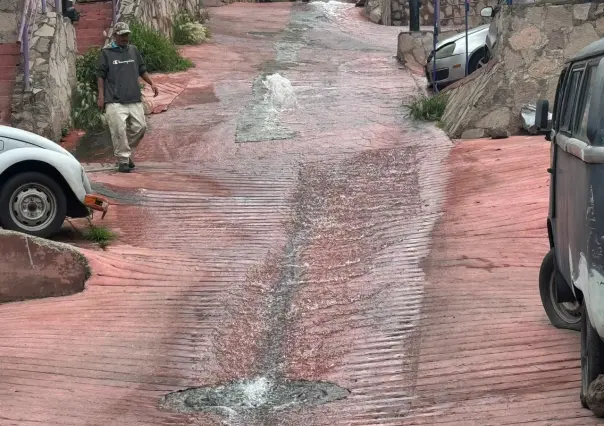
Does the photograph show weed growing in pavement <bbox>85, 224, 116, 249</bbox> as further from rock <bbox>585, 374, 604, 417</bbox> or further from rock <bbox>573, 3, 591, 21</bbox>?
rock <bbox>573, 3, 591, 21</bbox>

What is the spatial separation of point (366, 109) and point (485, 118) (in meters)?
2.92

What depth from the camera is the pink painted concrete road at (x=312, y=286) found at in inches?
268

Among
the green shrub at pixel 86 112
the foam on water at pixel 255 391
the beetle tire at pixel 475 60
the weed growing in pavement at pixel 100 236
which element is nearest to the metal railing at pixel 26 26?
the green shrub at pixel 86 112

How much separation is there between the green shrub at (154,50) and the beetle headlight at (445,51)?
4834mm

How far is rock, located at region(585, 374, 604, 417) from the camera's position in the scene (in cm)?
576

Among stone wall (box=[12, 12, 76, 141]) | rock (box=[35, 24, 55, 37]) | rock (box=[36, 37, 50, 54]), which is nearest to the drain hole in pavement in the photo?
stone wall (box=[12, 12, 76, 141])

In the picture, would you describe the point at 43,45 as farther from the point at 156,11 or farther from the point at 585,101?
the point at 585,101

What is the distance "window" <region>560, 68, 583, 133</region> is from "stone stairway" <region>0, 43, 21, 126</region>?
31.8 ft

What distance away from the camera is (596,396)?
19.0 feet

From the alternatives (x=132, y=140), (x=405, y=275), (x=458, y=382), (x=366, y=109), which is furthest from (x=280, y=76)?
(x=458, y=382)

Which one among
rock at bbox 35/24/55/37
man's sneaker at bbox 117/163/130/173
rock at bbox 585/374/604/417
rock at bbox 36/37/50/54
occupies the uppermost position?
rock at bbox 35/24/55/37

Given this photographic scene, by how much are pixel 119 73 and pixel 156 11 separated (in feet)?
26.1

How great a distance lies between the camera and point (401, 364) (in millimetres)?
7434

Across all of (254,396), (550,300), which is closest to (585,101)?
(550,300)
